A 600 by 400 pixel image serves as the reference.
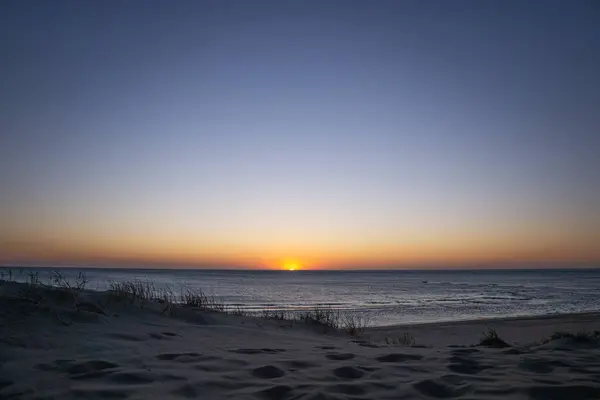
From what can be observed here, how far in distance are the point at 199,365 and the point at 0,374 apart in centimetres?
186

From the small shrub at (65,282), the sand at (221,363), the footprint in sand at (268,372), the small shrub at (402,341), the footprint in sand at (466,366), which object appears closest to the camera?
the sand at (221,363)

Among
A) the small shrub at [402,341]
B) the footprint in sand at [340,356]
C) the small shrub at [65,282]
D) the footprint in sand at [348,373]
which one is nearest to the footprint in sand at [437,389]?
the footprint in sand at [348,373]

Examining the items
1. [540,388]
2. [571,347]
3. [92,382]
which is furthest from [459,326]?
[92,382]

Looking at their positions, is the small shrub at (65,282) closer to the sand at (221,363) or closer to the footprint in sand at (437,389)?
the sand at (221,363)

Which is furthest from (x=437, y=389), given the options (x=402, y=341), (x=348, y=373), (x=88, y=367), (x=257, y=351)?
(x=402, y=341)

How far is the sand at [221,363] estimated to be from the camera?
163 inches

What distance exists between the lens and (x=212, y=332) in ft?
24.8

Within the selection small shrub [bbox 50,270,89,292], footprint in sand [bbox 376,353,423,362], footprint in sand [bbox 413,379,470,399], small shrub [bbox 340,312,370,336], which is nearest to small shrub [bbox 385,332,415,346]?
small shrub [bbox 340,312,370,336]

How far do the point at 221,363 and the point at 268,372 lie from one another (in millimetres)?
615

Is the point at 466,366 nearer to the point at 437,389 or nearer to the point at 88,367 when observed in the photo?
the point at 437,389

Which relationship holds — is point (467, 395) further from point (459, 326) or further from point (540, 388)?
point (459, 326)

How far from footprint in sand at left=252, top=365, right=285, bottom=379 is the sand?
0.04ft

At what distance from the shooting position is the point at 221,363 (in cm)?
515

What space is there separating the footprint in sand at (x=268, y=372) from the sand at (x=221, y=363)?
11 millimetres
